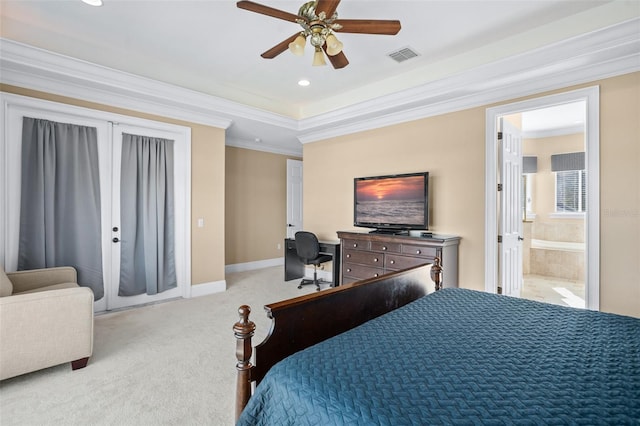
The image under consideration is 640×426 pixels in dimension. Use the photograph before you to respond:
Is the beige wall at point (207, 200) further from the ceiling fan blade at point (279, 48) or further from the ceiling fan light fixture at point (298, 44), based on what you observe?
the ceiling fan light fixture at point (298, 44)

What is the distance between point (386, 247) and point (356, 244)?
1.56ft

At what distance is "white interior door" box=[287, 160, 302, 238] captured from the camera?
6.64m

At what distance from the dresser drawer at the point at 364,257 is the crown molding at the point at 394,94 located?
1.88 metres

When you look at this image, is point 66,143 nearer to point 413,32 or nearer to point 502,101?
point 413,32

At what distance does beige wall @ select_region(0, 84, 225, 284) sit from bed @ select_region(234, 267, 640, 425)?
3355 mm

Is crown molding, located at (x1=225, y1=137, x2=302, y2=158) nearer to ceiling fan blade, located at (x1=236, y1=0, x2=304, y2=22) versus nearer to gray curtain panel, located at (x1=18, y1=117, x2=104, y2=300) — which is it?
gray curtain panel, located at (x1=18, y1=117, x2=104, y2=300)

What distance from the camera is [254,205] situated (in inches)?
248

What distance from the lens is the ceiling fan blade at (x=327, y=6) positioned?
2.03m

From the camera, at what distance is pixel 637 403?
876mm

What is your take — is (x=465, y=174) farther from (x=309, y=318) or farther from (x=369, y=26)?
(x=309, y=318)

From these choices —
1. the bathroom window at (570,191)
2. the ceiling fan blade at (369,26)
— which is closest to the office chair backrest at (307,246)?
the ceiling fan blade at (369,26)

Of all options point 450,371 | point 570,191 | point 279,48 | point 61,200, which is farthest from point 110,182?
point 570,191

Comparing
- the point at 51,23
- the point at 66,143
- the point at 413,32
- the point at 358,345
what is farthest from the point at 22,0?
the point at 358,345

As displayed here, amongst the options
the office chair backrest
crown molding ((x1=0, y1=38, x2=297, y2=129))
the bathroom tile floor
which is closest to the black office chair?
the office chair backrest
